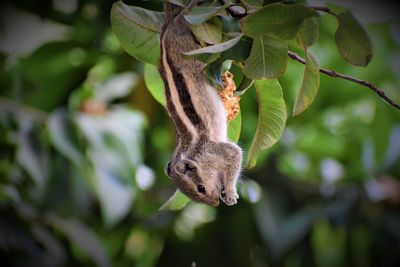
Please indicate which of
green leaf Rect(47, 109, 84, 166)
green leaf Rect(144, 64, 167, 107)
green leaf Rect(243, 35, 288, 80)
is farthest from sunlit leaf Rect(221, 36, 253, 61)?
green leaf Rect(47, 109, 84, 166)

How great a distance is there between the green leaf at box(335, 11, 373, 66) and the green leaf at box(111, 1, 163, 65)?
0.87 feet

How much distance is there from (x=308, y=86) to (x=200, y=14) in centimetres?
20

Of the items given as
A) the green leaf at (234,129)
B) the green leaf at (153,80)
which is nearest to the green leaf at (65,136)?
the green leaf at (153,80)

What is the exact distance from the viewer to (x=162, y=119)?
3.08 meters

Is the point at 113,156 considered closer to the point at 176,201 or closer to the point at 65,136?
the point at 65,136

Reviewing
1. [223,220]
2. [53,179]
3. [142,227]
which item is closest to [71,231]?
[53,179]

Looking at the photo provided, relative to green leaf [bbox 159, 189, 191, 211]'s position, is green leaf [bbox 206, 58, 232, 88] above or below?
above

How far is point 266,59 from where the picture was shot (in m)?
1.00

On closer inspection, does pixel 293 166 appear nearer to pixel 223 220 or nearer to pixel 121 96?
pixel 223 220

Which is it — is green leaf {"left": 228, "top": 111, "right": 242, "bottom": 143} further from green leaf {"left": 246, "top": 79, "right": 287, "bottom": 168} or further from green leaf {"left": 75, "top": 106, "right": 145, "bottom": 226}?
green leaf {"left": 75, "top": 106, "right": 145, "bottom": 226}

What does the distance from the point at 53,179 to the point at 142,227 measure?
656mm

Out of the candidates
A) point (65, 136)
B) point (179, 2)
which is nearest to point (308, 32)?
point (179, 2)

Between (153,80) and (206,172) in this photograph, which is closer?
(206,172)

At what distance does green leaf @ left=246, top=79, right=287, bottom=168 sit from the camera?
3.56 feet
